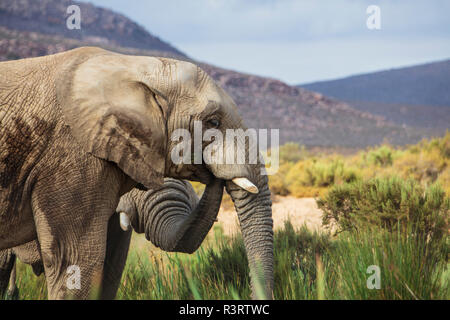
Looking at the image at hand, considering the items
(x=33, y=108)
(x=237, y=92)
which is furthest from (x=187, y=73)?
(x=237, y=92)

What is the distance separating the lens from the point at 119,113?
3.36 meters

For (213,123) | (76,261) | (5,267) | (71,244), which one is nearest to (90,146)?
(71,244)

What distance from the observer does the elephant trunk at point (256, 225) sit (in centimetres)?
377

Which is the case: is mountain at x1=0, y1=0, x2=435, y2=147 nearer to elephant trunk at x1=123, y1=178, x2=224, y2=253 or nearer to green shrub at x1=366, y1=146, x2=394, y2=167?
green shrub at x1=366, y1=146, x2=394, y2=167

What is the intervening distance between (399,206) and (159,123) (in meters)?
4.25

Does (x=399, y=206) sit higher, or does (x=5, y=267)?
(x=399, y=206)

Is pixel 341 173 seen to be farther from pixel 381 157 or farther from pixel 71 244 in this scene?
pixel 71 244

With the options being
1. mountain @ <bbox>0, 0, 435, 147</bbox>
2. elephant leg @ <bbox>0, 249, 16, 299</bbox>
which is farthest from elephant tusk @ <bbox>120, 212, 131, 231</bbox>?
mountain @ <bbox>0, 0, 435, 147</bbox>

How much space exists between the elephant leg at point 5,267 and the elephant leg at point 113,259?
3.52 feet

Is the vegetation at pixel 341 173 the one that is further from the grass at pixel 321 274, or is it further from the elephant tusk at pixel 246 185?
the elephant tusk at pixel 246 185

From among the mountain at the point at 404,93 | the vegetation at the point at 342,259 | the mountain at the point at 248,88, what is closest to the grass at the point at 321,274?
the vegetation at the point at 342,259

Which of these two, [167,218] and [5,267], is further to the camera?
[5,267]

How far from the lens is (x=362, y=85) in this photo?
254 ft

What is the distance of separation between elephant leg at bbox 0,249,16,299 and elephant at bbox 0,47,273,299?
1.94 m
